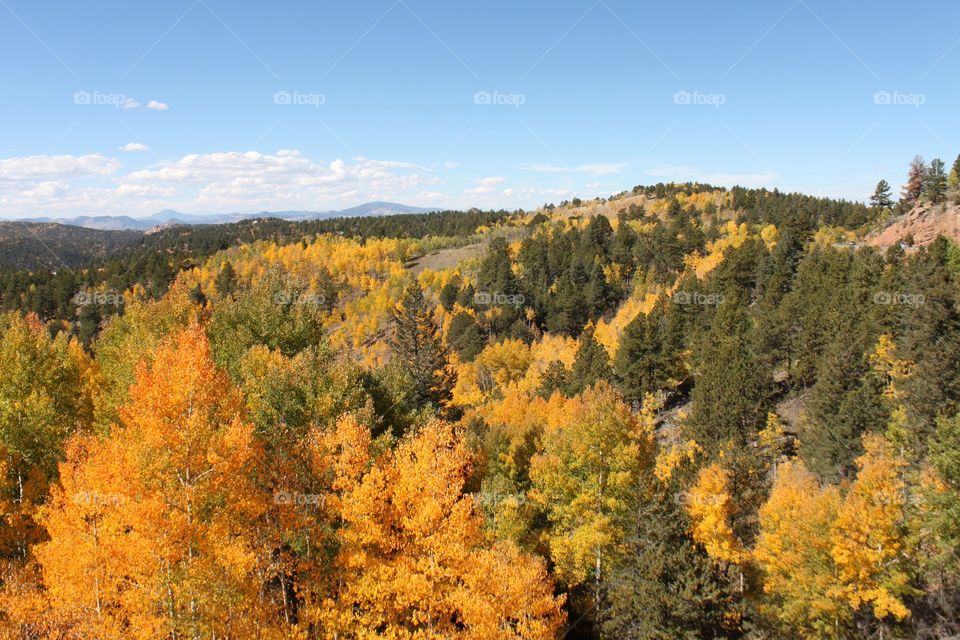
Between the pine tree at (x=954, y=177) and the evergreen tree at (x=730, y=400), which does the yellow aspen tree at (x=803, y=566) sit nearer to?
the evergreen tree at (x=730, y=400)

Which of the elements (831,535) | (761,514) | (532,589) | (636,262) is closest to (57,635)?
(532,589)

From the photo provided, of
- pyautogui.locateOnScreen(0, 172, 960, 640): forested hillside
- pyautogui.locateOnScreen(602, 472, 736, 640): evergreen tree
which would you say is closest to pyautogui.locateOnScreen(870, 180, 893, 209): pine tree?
pyautogui.locateOnScreen(0, 172, 960, 640): forested hillside

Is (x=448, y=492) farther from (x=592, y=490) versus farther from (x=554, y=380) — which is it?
(x=554, y=380)

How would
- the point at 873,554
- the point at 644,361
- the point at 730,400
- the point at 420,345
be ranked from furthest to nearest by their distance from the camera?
the point at 644,361, the point at 420,345, the point at 730,400, the point at 873,554

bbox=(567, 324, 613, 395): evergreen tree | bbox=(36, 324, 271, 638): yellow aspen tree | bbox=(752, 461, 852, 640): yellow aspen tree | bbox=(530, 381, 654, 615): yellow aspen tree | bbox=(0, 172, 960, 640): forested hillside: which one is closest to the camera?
bbox=(36, 324, 271, 638): yellow aspen tree

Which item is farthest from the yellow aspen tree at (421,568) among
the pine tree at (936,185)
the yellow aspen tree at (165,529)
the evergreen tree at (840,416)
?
the pine tree at (936,185)

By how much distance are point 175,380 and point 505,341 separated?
222 feet

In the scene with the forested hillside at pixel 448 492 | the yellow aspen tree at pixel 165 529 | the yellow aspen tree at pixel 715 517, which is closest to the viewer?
the yellow aspen tree at pixel 165 529

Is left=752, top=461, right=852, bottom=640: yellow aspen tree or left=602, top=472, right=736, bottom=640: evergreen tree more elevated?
left=602, top=472, right=736, bottom=640: evergreen tree

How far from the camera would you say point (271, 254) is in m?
163

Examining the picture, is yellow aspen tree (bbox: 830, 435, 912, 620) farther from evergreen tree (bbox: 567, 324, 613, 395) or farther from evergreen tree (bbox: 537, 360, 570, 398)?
evergreen tree (bbox: 537, 360, 570, 398)

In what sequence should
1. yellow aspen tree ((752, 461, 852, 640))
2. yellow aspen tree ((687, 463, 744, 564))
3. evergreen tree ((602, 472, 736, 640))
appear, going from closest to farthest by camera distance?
evergreen tree ((602, 472, 736, 640))
yellow aspen tree ((752, 461, 852, 640))
yellow aspen tree ((687, 463, 744, 564))

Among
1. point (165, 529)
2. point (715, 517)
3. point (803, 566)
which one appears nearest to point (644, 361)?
point (715, 517)

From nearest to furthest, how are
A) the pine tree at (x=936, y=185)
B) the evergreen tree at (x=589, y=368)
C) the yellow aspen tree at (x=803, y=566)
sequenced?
the yellow aspen tree at (x=803, y=566)
the evergreen tree at (x=589, y=368)
the pine tree at (x=936, y=185)
